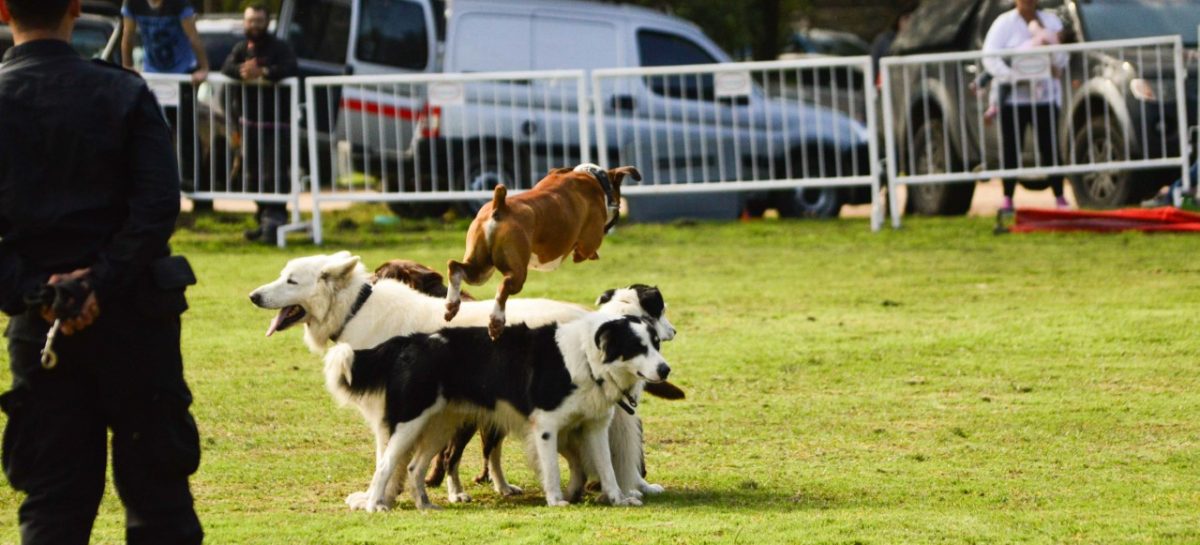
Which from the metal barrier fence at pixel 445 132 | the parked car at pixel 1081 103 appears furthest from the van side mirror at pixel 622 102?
the parked car at pixel 1081 103

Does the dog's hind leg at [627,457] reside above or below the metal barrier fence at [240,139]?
below

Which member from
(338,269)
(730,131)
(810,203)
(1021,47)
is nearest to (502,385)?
(338,269)

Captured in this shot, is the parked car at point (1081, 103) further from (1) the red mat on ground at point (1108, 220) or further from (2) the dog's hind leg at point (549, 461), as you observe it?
(2) the dog's hind leg at point (549, 461)

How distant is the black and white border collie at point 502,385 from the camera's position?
7.93m

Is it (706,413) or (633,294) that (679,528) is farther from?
(706,413)

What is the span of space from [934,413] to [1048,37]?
8370mm

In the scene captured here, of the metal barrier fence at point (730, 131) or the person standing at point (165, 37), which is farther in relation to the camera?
the metal barrier fence at point (730, 131)

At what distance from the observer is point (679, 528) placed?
710 centimetres

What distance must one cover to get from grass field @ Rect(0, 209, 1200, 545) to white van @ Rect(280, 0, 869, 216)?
4.28 feet

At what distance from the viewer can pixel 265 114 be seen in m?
Result: 17.1

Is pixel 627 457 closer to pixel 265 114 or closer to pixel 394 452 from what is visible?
pixel 394 452

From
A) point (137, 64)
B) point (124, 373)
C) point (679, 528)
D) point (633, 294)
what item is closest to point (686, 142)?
point (137, 64)

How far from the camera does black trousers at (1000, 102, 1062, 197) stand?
17016mm

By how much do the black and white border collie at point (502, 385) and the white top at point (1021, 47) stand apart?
984 centimetres
